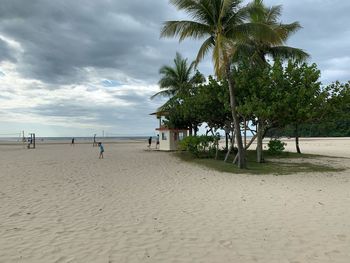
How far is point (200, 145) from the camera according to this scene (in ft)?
73.1

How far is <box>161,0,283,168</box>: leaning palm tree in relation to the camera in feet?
49.1

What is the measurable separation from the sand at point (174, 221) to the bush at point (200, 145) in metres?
10.8

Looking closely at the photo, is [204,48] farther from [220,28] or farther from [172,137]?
[172,137]

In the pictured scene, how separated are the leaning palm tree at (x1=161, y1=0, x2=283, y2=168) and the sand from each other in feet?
21.1

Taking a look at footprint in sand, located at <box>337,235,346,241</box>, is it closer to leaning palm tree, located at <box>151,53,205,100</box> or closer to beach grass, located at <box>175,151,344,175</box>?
beach grass, located at <box>175,151,344,175</box>

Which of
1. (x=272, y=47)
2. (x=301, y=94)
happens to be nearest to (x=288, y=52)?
(x=272, y=47)

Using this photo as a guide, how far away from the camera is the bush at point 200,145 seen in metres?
22.1

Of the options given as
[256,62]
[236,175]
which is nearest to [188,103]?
[256,62]

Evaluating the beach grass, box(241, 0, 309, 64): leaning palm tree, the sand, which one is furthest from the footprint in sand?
box(241, 0, 309, 64): leaning palm tree

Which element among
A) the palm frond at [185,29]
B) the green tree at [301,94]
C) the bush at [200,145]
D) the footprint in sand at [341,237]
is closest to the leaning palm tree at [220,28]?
the palm frond at [185,29]

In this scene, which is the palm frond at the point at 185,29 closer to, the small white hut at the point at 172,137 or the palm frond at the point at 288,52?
the palm frond at the point at 288,52

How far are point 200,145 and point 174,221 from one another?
52.6 ft

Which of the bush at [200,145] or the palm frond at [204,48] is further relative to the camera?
the bush at [200,145]

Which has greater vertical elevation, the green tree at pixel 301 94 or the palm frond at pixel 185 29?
the palm frond at pixel 185 29
